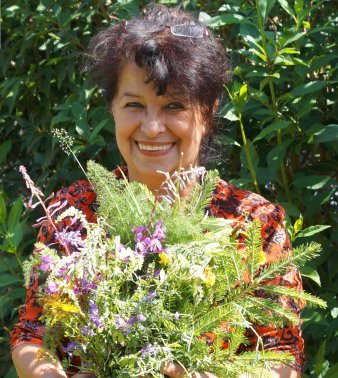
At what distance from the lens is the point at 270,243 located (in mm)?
2406

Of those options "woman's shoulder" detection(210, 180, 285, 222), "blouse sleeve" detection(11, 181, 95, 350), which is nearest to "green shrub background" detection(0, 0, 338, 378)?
"woman's shoulder" detection(210, 180, 285, 222)

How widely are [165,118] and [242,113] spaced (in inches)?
29.4

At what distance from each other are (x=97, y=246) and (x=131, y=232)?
10 cm

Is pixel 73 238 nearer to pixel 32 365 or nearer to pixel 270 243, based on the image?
pixel 32 365

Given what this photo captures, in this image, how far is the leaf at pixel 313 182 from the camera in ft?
10.0

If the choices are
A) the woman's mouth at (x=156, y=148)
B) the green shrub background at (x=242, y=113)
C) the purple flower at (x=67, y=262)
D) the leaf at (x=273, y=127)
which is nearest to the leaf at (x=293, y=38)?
the green shrub background at (x=242, y=113)

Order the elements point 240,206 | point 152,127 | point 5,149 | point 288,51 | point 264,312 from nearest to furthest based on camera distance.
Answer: point 264,312
point 152,127
point 240,206
point 288,51
point 5,149

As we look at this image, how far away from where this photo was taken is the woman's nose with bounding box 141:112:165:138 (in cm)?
240

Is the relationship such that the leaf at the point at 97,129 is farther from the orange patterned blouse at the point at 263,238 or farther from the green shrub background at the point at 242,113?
the orange patterned blouse at the point at 263,238

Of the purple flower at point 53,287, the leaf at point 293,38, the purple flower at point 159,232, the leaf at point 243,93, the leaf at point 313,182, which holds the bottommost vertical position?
the leaf at point 313,182

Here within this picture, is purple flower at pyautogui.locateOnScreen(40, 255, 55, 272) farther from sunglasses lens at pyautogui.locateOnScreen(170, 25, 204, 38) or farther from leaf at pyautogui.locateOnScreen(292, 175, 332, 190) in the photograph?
leaf at pyautogui.locateOnScreen(292, 175, 332, 190)

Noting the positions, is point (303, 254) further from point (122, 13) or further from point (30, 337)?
point (122, 13)

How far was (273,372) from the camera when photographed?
7.43ft

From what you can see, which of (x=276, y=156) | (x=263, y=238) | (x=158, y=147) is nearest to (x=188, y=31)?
(x=158, y=147)
